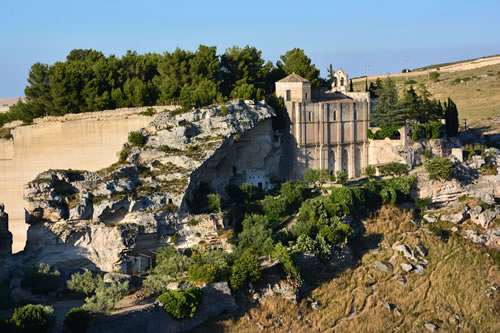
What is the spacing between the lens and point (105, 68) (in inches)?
1702

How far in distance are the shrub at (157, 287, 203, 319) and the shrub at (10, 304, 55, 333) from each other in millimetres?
4333

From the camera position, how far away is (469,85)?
84188 mm

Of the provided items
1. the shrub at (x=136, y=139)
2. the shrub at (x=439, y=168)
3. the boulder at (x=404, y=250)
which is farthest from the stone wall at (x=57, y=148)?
the shrub at (x=439, y=168)

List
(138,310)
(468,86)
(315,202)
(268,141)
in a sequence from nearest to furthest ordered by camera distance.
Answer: (138,310) → (315,202) → (268,141) → (468,86)

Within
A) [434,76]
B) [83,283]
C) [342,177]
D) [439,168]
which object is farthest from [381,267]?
[434,76]

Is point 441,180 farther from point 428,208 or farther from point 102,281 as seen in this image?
point 102,281

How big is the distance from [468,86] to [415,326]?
54970 millimetres

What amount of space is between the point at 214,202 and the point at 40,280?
9.16 m

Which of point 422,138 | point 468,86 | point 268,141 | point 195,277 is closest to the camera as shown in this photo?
point 195,277

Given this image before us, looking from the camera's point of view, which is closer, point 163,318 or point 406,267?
point 163,318

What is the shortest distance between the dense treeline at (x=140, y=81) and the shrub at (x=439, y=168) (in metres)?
9.82

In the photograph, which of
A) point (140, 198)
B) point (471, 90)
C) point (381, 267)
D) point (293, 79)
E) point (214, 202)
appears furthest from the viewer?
point (471, 90)

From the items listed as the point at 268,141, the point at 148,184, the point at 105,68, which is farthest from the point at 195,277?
the point at 105,68

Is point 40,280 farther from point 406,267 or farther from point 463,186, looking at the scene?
A: point 463,186
